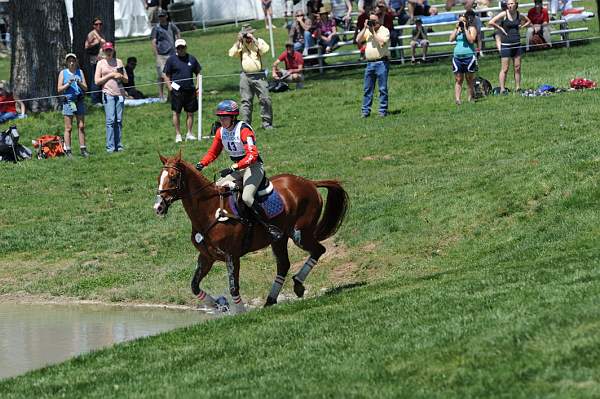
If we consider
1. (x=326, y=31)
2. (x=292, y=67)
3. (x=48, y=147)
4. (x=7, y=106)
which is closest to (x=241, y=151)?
(x=48, y=147)

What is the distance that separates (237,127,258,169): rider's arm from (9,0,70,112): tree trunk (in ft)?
53.7

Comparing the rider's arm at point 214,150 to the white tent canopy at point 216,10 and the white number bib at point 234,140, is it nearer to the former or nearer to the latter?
the white number bib at point 234,140

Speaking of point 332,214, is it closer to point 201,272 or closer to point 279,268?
point 279,268

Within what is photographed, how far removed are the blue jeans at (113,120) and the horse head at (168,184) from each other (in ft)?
37.5

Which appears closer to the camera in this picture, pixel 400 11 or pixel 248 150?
pixel 248 150

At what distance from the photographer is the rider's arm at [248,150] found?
1498 cm

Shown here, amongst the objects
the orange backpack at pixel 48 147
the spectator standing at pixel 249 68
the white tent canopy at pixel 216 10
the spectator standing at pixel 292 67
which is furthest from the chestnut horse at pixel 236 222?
the white tent canopy at pixel 216 10

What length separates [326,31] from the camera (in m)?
36.5

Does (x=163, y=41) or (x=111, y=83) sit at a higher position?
(x=163, y=41)

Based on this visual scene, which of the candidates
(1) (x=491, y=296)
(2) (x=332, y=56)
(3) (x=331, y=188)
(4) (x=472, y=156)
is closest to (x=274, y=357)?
(1) (x=491, y=296)

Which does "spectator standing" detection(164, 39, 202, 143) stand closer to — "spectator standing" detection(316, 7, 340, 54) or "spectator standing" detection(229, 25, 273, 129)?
"spectator standing" detection(229, 25, 273, 129)

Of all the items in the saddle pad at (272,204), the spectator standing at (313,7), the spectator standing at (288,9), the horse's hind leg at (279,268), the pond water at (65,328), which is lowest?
the pond water at (65,328)

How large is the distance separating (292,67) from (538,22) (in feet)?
22.1

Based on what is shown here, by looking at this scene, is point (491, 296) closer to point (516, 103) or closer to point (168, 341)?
point (168, 341)
